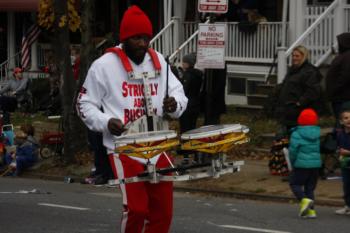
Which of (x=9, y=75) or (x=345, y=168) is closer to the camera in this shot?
(x=345, y=168)

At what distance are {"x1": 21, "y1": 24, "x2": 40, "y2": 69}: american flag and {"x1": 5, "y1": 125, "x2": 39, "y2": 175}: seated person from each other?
41.4 ft

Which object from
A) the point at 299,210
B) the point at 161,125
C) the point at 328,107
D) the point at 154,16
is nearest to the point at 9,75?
the point at 154,16

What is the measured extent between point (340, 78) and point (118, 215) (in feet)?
12.9

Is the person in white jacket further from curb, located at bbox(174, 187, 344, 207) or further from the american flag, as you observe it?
the american flag

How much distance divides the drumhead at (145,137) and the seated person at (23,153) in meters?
11.1

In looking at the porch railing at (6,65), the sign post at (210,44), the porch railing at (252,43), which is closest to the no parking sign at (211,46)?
the sign post at (210,44)

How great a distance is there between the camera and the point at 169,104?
6699mm

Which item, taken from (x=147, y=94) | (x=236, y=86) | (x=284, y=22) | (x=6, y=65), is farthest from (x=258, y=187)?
(x=6, y=65)

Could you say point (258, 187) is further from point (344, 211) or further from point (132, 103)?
point (132, 103)

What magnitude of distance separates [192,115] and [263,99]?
4.99 meters

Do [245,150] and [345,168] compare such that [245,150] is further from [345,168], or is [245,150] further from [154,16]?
[154,16]

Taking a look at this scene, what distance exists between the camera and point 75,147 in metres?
17.3

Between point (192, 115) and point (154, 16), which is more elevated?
point (154, 16)

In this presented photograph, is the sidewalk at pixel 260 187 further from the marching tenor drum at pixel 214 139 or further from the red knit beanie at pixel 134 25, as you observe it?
the red knit beanie at pixel 134 25
